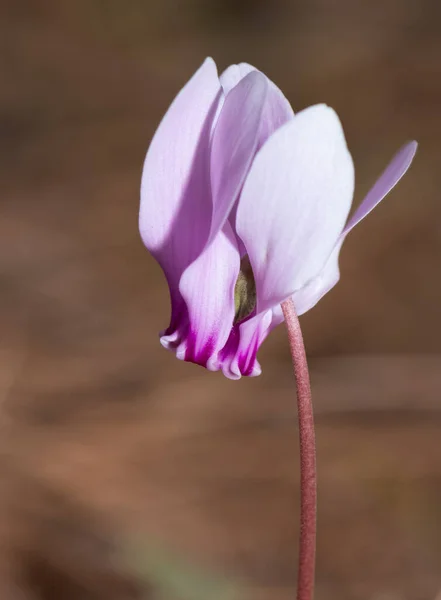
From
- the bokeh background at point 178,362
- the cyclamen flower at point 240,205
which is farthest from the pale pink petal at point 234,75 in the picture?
the bokeh background at point 178,362

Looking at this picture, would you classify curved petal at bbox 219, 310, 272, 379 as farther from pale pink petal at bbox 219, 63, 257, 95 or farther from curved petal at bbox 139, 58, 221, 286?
pale pink petal at bbox 219, 63, 257, 95

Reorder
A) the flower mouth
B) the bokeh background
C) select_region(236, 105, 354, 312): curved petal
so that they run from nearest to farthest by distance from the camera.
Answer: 1. select_region(236, 105, 354, 312): curved petal
2. the flower mouth
3. the bokeh background

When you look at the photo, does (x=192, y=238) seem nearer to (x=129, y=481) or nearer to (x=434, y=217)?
(x=129, y=481)

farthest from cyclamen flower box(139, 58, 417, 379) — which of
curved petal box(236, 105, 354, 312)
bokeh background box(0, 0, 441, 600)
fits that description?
bokeh background box(0, 0, 441, 600)

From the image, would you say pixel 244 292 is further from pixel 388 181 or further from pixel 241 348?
pixel 388 181

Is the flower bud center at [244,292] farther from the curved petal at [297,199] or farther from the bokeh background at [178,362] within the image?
the bokeh background at [178,362]

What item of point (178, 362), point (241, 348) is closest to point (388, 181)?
point (241, 348)

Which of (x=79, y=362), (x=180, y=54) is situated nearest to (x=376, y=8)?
(x=180, y=54)
